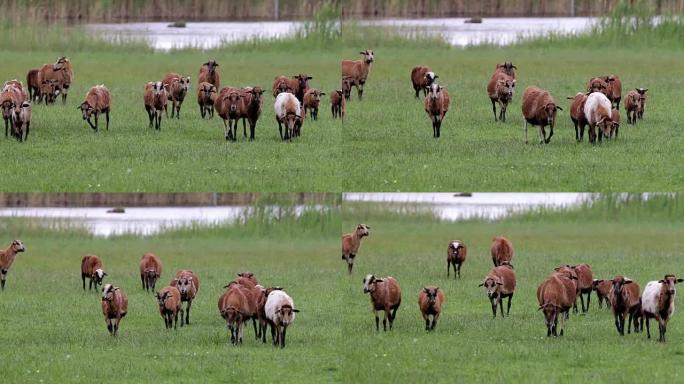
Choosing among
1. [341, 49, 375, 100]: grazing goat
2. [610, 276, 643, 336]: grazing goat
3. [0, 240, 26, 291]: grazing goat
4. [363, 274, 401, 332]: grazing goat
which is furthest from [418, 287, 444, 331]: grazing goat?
[0, 240, 26, 291]: grazing goat

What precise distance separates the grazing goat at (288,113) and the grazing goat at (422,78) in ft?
11.2

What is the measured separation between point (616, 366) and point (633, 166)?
5.33 m

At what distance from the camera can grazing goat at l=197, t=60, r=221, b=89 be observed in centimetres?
3419

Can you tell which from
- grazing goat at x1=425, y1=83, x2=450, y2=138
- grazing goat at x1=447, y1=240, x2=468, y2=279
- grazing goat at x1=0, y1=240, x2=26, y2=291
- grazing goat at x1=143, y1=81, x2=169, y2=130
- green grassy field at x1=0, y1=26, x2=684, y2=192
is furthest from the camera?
grazing goat at x1=0, y1=240, x2=26, y2=291

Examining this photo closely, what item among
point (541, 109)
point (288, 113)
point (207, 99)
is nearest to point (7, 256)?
point (207, 99)

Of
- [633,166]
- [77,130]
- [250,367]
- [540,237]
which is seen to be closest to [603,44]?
[540,237]

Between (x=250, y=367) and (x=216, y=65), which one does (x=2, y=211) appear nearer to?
(x=216, y=65)

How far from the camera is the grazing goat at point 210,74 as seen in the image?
3419cm

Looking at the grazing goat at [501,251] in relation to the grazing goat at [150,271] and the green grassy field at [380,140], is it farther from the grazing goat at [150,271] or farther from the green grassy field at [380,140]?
the grazing goat at [150,271]

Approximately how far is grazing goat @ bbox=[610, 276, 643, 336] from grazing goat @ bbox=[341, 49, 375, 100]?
7978mm

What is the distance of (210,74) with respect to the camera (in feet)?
112

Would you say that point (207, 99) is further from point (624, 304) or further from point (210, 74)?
point (624, 304)

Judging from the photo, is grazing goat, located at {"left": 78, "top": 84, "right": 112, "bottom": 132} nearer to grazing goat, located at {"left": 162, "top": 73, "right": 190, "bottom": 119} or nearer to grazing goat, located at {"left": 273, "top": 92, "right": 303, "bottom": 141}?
grazing goat, located at {"left": 162, "top": 73, "right": 190, "bottom": 119}

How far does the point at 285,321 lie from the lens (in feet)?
86.7
